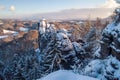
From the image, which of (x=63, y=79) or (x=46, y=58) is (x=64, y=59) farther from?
(x=63, y=79)

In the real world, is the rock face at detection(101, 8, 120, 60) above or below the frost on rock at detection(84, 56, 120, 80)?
above

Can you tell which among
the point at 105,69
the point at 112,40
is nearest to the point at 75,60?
the point at 112,40

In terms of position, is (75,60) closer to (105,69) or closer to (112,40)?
(112,40)

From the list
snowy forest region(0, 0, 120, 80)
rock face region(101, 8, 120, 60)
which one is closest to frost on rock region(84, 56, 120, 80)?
snowy forest region(0, 0, 120, 80)

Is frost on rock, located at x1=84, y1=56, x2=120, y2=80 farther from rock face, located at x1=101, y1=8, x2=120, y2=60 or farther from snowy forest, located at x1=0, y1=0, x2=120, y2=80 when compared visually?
rock face, located at x1=101, y1=8, x2=120, y2=60

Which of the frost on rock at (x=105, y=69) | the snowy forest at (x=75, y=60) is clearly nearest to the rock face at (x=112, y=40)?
the snowy forest at (x=75, y=60)

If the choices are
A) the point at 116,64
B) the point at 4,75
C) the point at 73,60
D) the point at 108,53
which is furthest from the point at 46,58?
the point at 4,75

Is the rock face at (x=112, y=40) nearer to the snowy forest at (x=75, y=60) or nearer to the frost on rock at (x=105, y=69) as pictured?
the snowy forest at (x=75, y=60)

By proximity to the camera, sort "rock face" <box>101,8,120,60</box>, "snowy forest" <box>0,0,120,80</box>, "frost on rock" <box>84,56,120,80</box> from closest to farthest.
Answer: "frost on rock" <box>84,56,120,80</box>
"snowy forest" <box>0,0,120,80</box>
"rock face" <box>101,8,120,60</box>

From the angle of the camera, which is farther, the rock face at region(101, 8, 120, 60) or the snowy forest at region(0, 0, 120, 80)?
the rock face at region(101, 8, 120, 60)
